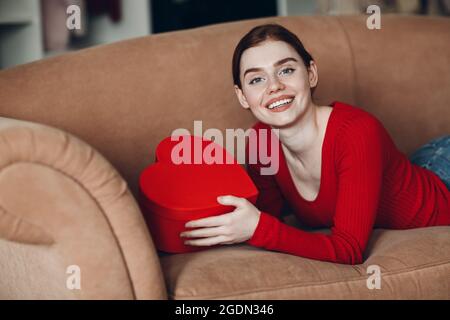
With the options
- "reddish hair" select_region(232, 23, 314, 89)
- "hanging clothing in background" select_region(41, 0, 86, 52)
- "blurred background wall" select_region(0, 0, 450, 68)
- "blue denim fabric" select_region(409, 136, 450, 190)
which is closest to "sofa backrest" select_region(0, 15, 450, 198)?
"blue denim fabric" select_region(409, 136, 450, 190)

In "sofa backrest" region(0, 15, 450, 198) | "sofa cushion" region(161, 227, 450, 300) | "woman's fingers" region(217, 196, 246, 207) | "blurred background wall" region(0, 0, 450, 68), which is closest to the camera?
"sofa cushion" region(161, 227, 450, 300)

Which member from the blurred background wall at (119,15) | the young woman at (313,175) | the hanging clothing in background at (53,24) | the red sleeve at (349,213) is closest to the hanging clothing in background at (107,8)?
the blurred background wall at (119,15)

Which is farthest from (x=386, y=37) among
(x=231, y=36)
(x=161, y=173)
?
(x=161, y=173)

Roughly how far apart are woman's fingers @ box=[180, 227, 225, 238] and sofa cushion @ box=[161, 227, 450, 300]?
45mm

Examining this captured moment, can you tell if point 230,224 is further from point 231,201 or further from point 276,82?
point 276,82

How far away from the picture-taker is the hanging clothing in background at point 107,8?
3221 millimetres

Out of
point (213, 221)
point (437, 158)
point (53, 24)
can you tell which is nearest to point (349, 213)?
point (213, 221)

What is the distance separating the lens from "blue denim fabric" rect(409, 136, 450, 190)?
1.92m

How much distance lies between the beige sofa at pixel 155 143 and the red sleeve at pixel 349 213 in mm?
32

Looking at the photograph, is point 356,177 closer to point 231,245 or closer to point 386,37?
point 231,245

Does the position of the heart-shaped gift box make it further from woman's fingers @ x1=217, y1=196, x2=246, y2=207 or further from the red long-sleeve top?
the red long-sleeve top

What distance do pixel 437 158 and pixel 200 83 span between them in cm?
69

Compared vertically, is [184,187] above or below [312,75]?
below

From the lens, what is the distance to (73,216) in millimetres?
1231
